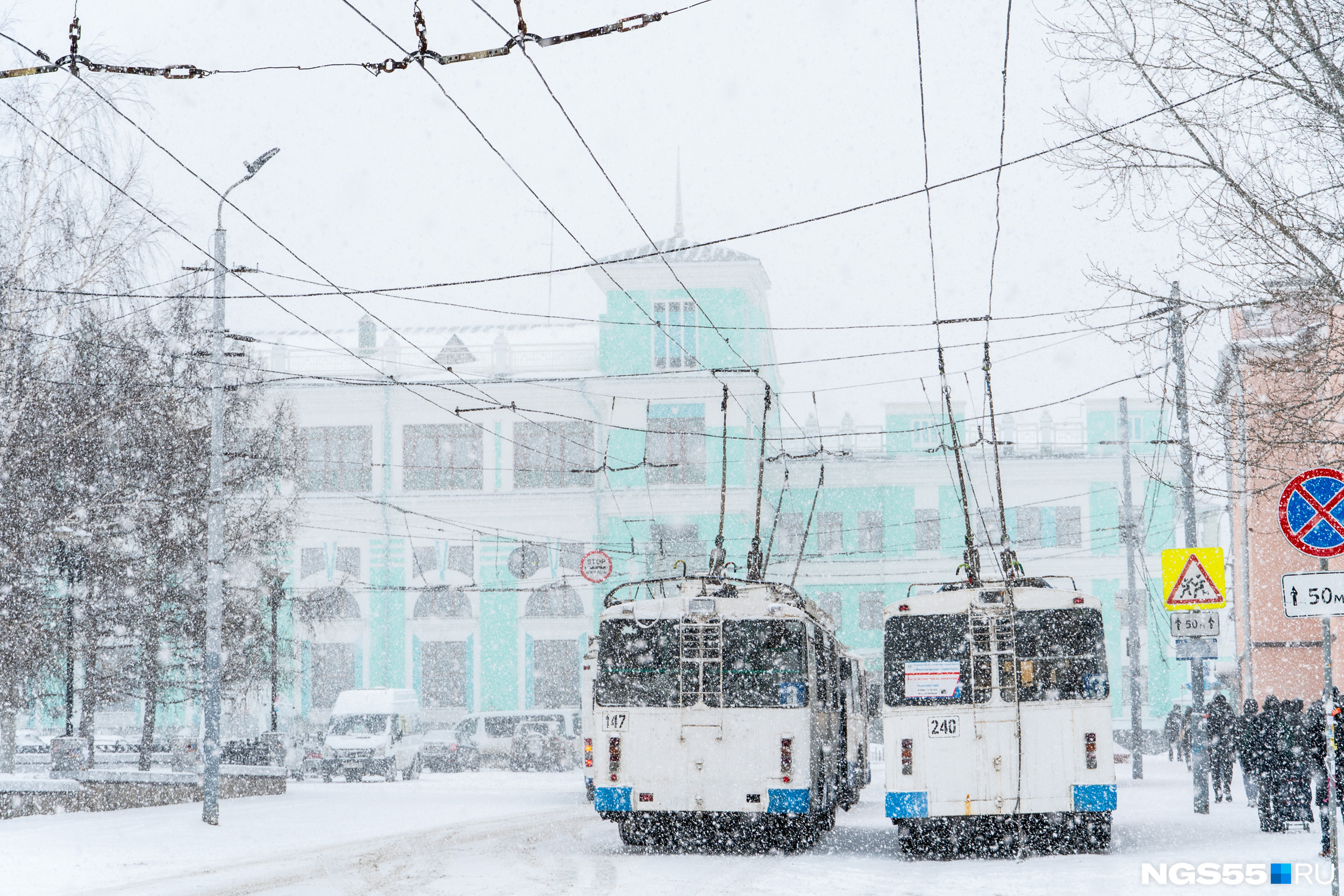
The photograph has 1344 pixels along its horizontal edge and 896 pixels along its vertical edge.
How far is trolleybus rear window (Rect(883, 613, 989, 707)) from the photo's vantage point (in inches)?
639

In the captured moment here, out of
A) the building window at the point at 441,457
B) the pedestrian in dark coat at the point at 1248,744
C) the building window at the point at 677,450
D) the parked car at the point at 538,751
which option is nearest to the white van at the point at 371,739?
the parked car at the point at 538,751

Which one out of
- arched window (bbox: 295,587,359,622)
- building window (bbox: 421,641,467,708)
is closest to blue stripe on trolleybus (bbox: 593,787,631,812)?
arched window (bbox: 295,587,359,622)

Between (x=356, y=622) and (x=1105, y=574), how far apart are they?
27.0 metres

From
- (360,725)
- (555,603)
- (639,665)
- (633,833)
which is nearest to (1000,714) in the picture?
(639,665)

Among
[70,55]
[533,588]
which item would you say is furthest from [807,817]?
[533,588]

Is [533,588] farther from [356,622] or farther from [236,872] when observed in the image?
[236,872]

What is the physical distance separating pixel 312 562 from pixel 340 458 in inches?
154

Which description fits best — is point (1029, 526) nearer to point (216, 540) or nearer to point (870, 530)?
point (870, 530)

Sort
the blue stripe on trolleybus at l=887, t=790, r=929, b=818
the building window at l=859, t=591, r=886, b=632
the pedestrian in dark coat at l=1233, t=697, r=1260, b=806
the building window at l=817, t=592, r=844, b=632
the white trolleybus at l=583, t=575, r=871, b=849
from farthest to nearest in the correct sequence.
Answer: the building window at l=817, t=592, r=844, b=632 → the building window at l=859, t=591, r=886, b=632 → the pedestrian in dark coat at l=1233, t=697, r=1260, b=806 → the white trolleybus at l=583, t=575, r=871, b=849 → the blue stripe on trolleybus at l=887, t=790, r=929, b=818

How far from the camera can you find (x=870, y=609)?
186 ft

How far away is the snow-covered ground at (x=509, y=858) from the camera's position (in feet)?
43.2

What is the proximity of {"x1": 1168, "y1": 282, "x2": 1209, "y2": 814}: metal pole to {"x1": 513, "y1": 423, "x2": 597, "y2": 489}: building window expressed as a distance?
105 feet

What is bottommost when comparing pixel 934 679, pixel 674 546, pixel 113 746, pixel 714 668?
pixel 113 746

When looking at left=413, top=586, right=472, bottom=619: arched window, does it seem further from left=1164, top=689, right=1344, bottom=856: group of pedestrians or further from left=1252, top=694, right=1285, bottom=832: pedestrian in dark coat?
left=1252, top=694, right=1285, bottom=832: pedestrian in dark coat
